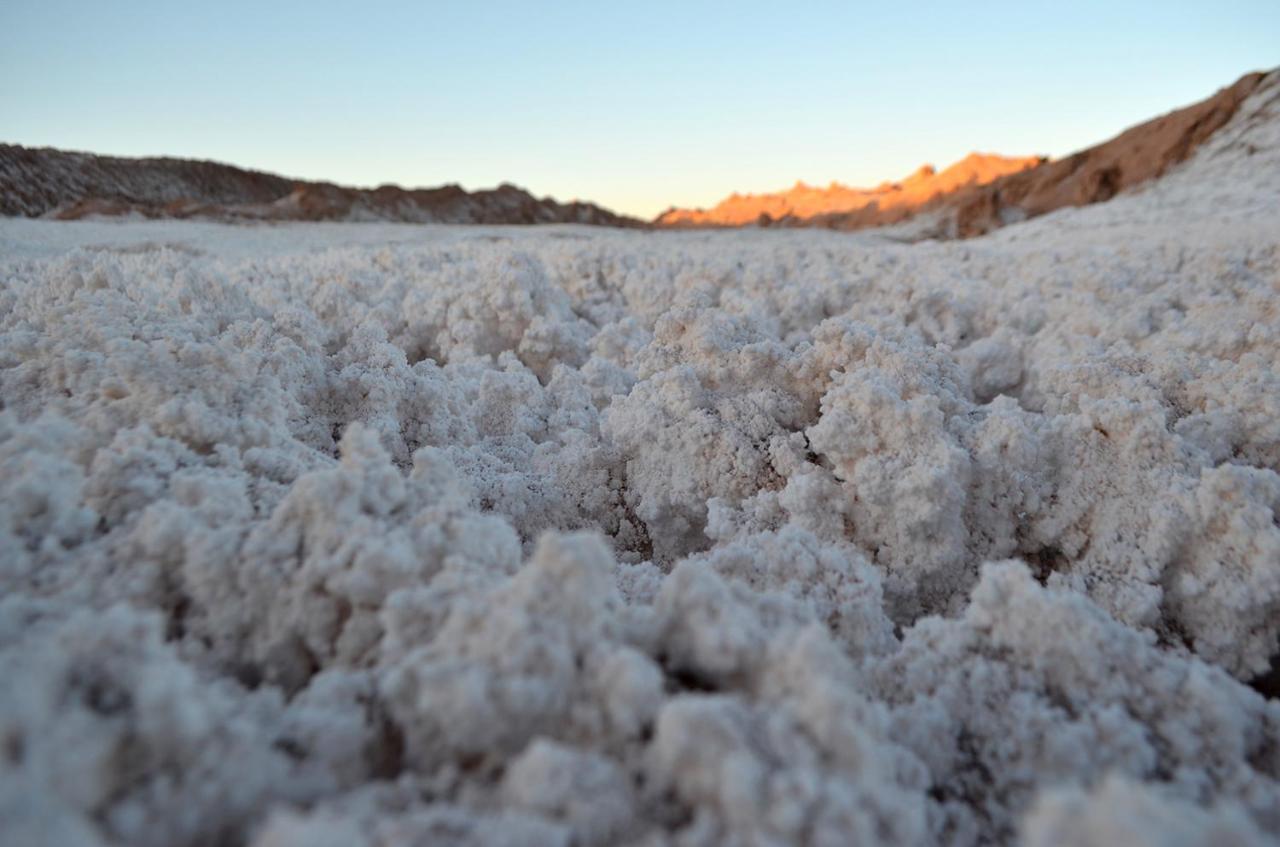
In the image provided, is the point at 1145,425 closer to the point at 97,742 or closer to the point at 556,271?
the point at 97,742

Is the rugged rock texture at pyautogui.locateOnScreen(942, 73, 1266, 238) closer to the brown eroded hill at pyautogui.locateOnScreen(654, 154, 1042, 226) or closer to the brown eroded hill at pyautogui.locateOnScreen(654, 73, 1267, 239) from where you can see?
the brown eroded hill at pyautogui.locateOnScreen(654, 73, 1267, 239)

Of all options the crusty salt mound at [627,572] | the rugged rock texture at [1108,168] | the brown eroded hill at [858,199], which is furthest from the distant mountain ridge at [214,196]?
the crusty salt mound at [627,572]

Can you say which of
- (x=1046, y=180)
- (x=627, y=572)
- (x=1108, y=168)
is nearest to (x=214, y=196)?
(x=1046, y=180)

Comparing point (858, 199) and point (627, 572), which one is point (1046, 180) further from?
point (627, 572)

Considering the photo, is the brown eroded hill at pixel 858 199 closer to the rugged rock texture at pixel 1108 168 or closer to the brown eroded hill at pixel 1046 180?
the brown eroded hill at pixel 1046 180

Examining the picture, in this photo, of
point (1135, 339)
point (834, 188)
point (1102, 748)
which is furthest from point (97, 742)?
point (834, 188)

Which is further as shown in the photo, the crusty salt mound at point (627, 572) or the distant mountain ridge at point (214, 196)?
the distant mountain ridge at point (214, 196)
